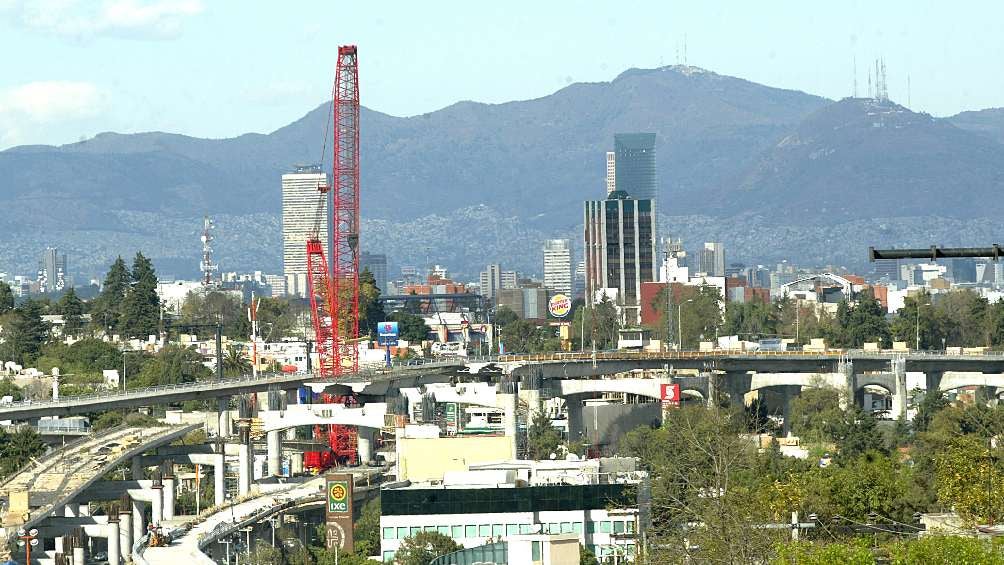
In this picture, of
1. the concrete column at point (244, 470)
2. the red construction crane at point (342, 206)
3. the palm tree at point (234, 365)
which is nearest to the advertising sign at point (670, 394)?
the red construction crane at point (342, 206)

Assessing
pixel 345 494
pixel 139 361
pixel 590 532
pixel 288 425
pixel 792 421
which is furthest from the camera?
pixel 139 361

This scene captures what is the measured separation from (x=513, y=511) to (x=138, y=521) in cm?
2998

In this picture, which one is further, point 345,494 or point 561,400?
point 561,400

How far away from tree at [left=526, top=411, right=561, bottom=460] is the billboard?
29.5 metres

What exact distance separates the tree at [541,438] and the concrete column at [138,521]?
2396 centimetres

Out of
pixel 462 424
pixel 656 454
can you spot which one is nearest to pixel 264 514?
pixel 656 454

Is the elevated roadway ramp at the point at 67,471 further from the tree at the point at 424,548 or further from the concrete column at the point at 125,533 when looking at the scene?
the tree at the point at 424,548

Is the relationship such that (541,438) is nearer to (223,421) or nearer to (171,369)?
(223,421)

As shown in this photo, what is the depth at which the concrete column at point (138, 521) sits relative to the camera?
107188 millimetres

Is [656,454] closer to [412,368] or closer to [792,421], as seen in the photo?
[792,421]

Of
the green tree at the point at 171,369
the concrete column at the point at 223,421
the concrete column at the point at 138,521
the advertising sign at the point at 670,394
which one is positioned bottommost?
the concrete column at the point at 138,521

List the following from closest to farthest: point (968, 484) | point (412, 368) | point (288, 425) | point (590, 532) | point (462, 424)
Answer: point (968, 484)
point (590, 532)
point (288, 425)
point (462, 424)
point (412, 368)

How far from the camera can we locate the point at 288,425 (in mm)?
127688

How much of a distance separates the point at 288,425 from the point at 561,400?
1950 inches
